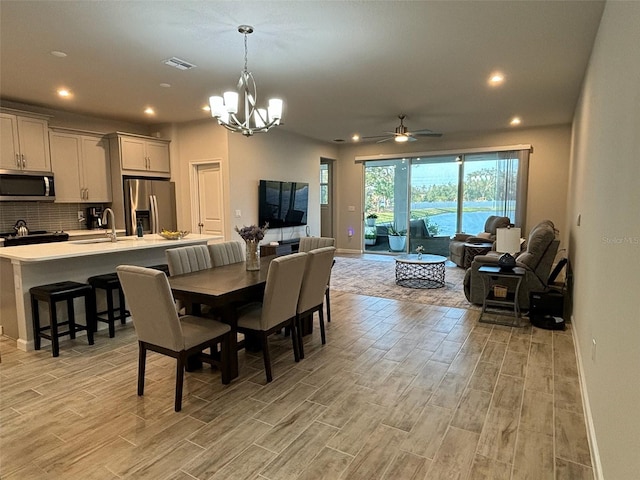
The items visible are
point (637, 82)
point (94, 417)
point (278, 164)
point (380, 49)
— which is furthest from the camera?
point (278, 164)

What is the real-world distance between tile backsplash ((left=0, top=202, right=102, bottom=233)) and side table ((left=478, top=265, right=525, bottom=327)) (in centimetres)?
639

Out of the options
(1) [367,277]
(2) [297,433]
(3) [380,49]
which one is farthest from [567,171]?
(2) [297,433]

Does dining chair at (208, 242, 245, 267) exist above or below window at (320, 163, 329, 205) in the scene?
below

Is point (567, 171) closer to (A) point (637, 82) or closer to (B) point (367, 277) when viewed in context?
(B) point (367, 277)

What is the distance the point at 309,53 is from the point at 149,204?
4.28 metres

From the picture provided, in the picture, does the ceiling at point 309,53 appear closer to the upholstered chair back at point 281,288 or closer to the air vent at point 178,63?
the air vent at point 178,63

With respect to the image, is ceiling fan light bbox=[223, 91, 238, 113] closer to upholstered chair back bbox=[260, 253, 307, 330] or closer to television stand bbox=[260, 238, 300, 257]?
upholstered chair back bbox=[260, 253, 307, 330]

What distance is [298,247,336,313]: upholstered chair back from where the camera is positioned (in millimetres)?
3268

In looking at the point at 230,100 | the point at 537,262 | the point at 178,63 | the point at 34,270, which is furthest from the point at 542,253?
the point at 34,270

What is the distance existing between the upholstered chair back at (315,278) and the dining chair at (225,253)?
40.5 inches

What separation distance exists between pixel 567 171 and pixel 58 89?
8490 millimetres

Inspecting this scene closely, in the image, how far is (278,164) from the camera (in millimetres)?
7445

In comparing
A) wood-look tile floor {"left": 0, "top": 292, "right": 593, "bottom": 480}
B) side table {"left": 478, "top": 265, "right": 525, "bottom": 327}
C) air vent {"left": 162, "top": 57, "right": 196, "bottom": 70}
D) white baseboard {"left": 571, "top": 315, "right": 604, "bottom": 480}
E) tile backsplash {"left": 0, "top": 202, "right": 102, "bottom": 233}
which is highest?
air vent {"left": 162, "top": 57, "right": 196, "bottom": 70}

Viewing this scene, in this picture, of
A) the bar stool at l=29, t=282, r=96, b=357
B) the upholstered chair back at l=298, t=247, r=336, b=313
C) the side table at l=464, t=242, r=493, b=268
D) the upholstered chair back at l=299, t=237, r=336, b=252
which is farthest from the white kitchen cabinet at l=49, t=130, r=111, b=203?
the side table at l=464, t=242, r=493, b=268
